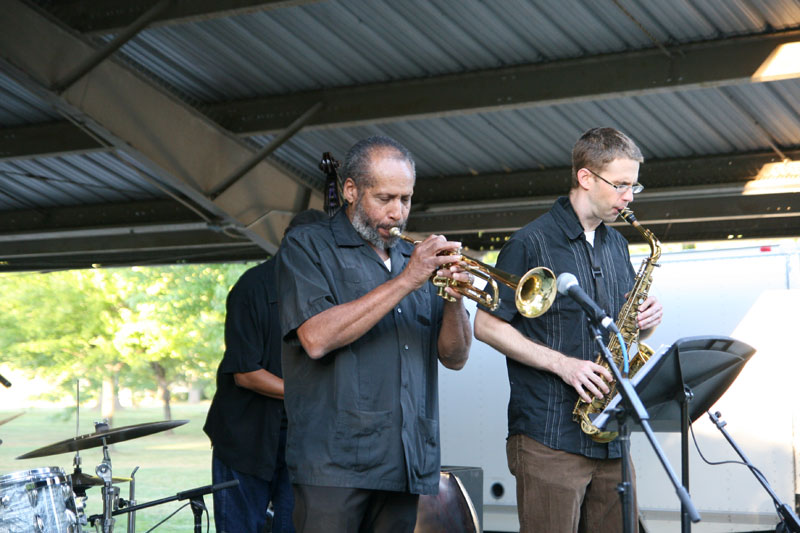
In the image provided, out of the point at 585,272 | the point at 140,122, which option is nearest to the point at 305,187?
the point at 140,122

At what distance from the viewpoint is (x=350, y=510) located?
317 cm

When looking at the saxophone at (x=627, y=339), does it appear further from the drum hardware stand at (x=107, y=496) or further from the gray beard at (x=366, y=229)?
the drum hardware stand at (x=107, y=496)

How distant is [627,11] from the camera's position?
21.9 ft

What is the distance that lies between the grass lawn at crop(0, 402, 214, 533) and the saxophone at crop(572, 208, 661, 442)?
5719 millimetres

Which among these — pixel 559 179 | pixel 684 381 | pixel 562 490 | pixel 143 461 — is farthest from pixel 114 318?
pixel 684 381

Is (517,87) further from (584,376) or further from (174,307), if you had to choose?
(174,307)

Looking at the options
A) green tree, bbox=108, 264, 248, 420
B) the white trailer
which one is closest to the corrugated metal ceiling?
the white trailer

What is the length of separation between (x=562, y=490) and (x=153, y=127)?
604 centimetres

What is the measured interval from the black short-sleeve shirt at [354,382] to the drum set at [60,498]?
1527mm

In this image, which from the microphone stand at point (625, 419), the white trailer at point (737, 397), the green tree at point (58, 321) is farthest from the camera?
the green tree at point (58, 321)

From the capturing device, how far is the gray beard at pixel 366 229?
11.3 feet

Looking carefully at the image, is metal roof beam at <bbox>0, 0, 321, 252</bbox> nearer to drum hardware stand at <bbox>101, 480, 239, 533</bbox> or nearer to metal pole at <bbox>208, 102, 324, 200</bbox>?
metal pole at <bbox>208, 102, 324, 200</bbox>

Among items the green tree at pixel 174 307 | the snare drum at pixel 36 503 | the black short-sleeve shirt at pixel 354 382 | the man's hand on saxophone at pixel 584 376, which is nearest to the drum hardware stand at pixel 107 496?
the snare drum at pixel 36 503

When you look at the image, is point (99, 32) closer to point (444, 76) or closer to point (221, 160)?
point (221, 160)
